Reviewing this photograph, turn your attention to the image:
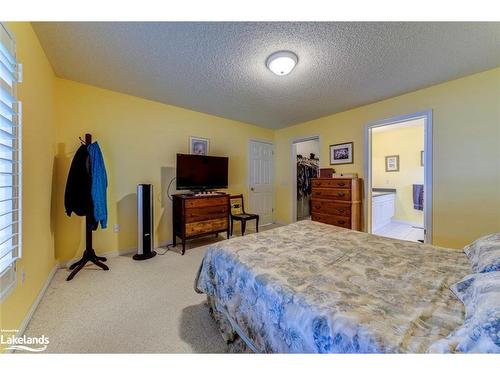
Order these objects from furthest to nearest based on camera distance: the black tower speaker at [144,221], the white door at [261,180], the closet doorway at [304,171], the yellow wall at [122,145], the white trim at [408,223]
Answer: the closet doorway at [304,171], the white trim at [408,223], the white door at [261,180], the black tower speaker at [144,221], the yellow wall at [122,145]

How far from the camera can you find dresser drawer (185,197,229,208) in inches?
120

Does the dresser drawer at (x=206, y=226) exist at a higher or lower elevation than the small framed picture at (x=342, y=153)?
lower

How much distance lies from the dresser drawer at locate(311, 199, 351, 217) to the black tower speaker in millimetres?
2849

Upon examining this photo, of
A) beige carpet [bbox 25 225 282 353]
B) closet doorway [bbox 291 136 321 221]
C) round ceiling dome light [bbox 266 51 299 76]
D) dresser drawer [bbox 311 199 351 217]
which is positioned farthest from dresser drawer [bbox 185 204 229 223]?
closet doorway [bbox 291 136 321 221]

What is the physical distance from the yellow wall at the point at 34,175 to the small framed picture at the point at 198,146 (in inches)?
72.6

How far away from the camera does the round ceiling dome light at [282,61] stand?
6.49 ft

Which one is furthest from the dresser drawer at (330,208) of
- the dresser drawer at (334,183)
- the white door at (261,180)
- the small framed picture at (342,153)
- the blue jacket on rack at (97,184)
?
the blue jacket on rack at (97,184)

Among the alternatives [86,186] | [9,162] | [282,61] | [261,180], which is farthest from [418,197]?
[9,162]

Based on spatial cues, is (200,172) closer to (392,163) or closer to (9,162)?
(9,162)

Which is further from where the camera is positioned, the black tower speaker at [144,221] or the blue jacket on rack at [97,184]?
the black tower speaker at [144,221]

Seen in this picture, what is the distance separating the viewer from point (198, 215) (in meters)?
3.12

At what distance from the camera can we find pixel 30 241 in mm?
1642

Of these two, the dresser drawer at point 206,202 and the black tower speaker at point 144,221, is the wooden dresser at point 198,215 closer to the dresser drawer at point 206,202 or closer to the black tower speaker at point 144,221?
the dresser drawer at point 206,202
